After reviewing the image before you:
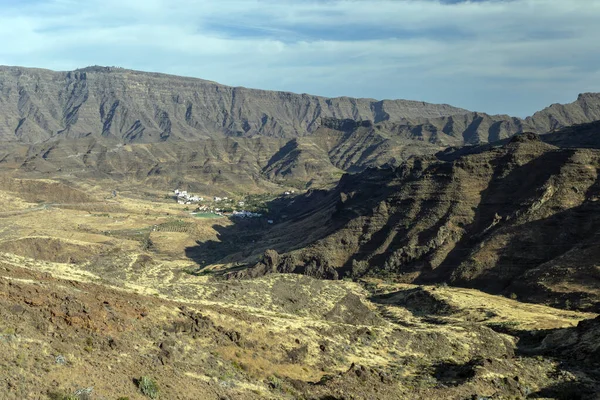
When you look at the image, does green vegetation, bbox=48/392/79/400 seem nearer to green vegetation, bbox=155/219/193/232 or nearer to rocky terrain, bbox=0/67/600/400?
rocky terrain, bbox=0/67/600/400

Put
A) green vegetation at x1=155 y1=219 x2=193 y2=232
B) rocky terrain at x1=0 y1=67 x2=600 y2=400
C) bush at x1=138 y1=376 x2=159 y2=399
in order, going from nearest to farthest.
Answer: bush at x1=138 y1=376 x2=159 y2=399, rocky terrain at x1=0 y1=67 x2=600 y2=400, green vegetation at x1=155 y1=219 x2=193 y2=232

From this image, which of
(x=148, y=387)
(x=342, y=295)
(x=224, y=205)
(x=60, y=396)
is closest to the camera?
(x=60, y=396)

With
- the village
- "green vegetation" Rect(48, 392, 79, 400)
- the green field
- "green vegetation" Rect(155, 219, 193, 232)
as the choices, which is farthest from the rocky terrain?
the village

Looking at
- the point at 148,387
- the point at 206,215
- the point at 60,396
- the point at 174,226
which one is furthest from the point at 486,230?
the point at 206,215

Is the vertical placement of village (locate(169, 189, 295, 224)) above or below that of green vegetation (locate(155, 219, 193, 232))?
above

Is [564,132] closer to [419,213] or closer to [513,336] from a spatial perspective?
[419,213]

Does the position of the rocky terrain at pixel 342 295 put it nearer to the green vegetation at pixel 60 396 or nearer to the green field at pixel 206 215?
the green vegetation at pixel 60 396

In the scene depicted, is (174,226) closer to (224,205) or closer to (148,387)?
(224,205)
